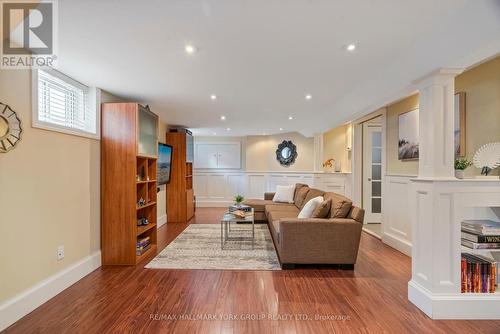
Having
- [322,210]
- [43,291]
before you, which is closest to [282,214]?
[322,210]

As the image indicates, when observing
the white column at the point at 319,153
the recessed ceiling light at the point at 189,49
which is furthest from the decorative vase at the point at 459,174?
the white column at the point at 319,153

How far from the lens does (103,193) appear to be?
3.25 metres

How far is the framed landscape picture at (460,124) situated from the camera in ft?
8.83

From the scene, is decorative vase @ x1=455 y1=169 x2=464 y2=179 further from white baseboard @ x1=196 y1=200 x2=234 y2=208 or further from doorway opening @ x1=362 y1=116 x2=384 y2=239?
white baseboard @ x1=196 y1=200 x2=234 y2=208

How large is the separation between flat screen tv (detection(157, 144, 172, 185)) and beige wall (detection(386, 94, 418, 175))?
161 inches

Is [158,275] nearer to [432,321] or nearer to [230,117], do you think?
[432,321]

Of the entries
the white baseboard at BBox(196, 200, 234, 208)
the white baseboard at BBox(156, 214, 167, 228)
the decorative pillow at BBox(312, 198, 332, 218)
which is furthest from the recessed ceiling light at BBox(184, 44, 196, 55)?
the white baseboard at BBox(196, 200, 234, 208)

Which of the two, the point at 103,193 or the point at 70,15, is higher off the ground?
the point at 70,15

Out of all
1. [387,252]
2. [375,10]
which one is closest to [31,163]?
[375,10]

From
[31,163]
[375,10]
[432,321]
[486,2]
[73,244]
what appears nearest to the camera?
[486,2]

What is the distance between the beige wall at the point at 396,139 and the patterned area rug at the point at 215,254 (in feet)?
7.65

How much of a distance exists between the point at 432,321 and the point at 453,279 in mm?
401

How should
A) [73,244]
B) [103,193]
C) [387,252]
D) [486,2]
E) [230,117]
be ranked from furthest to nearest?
[230,117]
[387,252]
[103,193]
[73,244]
[486,2]

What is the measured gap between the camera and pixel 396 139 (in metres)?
4.04
